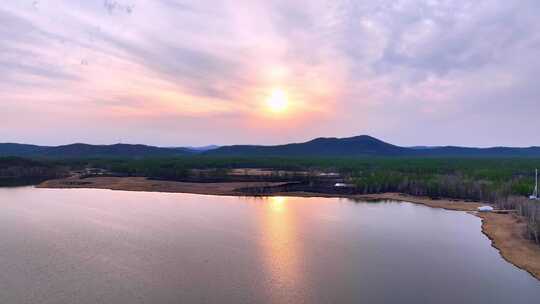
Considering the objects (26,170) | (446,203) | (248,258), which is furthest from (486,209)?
(26,170)

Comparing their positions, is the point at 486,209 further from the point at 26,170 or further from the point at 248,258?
the point at 26,170

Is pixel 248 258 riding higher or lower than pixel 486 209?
lower

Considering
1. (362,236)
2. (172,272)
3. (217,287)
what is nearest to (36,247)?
(172,272)

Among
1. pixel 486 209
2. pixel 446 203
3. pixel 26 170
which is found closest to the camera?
pixel 486 209

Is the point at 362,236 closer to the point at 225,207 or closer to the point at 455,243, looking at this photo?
the point at 455,243

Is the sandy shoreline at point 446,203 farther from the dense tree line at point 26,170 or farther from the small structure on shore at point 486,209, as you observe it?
the dense tree line at point 26,170

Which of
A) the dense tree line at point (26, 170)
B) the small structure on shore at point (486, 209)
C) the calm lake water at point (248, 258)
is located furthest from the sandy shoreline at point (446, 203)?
the dense tree line at point (26, 170)

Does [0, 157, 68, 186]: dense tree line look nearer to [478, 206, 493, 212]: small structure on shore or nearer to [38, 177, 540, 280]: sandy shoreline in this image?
[38, 177, 540, 280]: sandy shoreline
